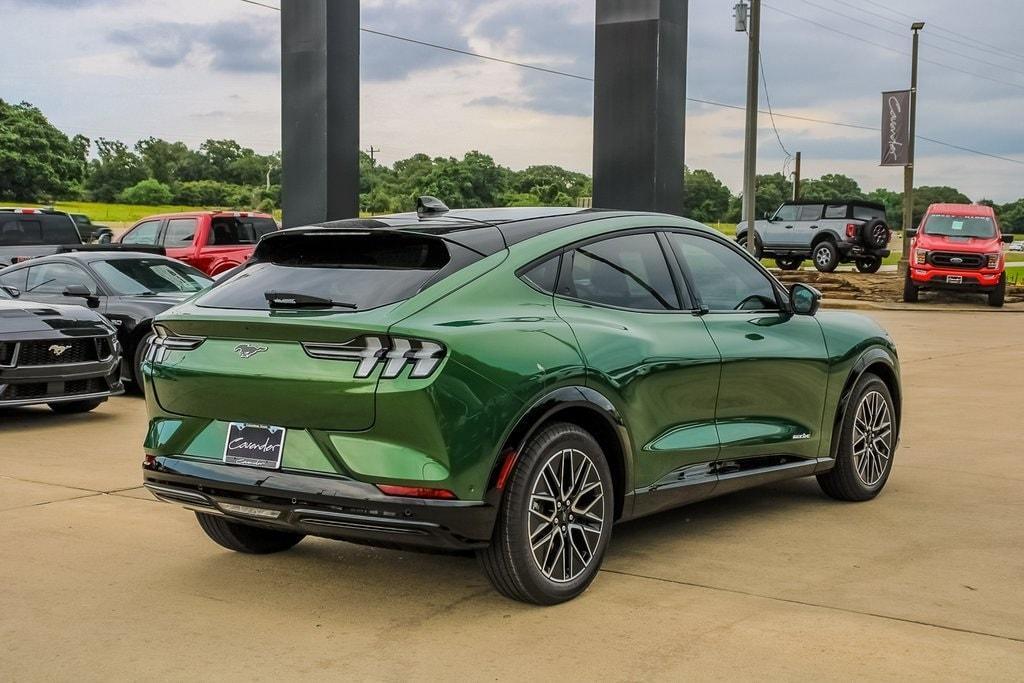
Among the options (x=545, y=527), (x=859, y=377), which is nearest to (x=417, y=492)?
(x=545, y=527)

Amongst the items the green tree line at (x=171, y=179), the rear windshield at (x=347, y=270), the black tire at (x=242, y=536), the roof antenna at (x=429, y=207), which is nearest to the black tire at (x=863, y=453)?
the roof antenna at (x=429, y=207)

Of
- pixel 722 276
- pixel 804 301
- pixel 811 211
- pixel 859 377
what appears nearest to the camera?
pixel 722 276

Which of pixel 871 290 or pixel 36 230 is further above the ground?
pixel 36 230

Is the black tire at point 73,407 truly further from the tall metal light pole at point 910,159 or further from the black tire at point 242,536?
the tall metal light pole at point 910,159

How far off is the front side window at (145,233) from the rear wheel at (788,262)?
22.0 metres

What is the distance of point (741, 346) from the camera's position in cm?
617

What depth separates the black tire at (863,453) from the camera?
22.8 feet

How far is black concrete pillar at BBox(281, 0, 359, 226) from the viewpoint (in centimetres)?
1560

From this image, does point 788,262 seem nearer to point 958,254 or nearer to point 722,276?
point 958,254

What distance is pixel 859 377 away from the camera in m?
7.01

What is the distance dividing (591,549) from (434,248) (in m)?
1.41

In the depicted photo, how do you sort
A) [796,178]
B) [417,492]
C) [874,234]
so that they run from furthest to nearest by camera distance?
[796,178], [874,234], [417,492]

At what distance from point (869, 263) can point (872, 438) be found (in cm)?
3258

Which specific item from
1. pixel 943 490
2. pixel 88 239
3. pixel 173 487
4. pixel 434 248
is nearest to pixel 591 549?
pixel 434 248
